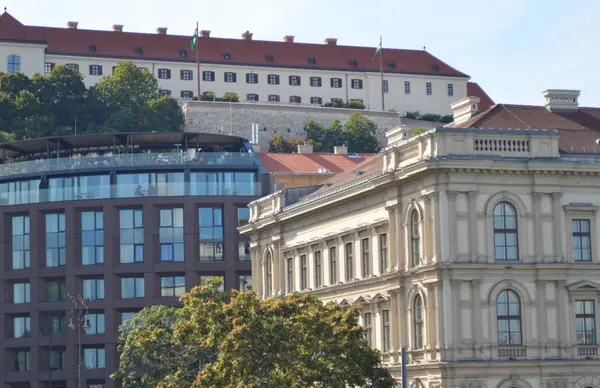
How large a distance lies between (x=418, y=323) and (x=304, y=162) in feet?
207

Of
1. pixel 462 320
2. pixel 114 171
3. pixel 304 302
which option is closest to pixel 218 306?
pixel 304 302

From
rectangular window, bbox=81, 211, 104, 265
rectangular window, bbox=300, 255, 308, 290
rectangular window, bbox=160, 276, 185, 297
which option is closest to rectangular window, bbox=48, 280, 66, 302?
rectangular window, bbox=81, 211, 104, 265

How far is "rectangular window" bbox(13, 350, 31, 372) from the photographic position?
12544cm

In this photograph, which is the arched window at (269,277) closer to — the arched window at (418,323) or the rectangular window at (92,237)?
the arched window at (418,323)

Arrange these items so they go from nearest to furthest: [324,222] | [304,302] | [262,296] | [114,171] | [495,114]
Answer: [304,302], [495,114], [324,222], [262,296], [114,171]

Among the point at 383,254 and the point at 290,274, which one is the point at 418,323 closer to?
the point at 383,254

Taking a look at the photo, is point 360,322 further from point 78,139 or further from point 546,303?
point 78,139

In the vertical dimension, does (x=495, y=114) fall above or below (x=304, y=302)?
above

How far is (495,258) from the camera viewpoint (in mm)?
70375

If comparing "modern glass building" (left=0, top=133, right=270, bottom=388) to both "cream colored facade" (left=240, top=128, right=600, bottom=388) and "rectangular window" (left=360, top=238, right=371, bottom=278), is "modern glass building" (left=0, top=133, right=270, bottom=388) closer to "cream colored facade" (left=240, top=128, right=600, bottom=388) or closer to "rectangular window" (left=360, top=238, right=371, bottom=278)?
"rectangular window" (left=360, top=238, right=371, bottom=278)

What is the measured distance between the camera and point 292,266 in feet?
295

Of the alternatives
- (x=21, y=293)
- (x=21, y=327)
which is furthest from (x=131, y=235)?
(x=21, y=327)

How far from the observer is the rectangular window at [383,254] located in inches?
3019

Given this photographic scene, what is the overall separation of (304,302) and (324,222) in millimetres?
16213
